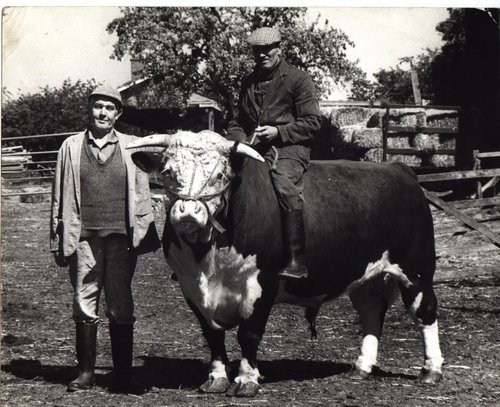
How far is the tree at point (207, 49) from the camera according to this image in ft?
47.1

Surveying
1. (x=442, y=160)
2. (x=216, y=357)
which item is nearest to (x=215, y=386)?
(x=216, y=357)

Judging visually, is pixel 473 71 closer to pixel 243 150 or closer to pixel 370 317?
pixel 370 317

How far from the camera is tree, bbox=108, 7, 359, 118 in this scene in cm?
1437

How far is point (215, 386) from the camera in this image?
6.11m

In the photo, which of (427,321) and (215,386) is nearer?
(215,386)

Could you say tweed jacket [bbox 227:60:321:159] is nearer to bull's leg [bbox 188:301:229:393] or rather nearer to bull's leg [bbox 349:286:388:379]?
bull's leg [bbox 188:301:229:393]

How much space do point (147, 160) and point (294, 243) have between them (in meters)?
1.25

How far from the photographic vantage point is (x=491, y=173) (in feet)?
37.7

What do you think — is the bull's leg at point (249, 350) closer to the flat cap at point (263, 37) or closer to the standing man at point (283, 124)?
the standing man at point (283, 124)

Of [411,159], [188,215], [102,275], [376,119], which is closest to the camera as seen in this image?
[188,215]

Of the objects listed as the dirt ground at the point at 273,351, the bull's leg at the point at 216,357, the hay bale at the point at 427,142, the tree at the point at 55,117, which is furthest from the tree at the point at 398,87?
the bull's leg at the point at 216,357

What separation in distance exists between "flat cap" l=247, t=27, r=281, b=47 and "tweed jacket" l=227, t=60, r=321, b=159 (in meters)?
0.25

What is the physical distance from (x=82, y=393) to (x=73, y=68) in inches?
139

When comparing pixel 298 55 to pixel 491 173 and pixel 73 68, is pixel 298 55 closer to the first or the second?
pixel 491 173
